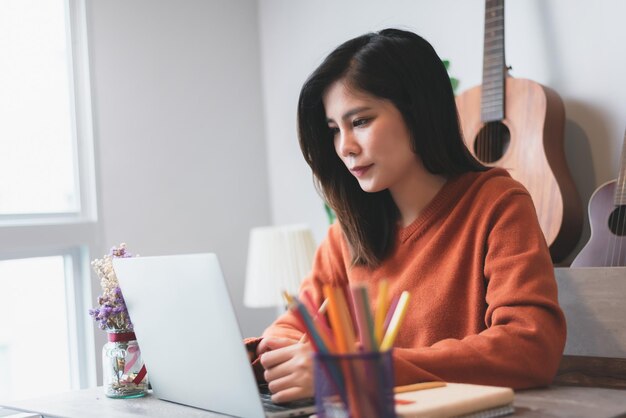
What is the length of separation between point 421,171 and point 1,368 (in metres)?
1.51

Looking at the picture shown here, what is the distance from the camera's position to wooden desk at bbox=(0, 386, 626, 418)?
98 cm

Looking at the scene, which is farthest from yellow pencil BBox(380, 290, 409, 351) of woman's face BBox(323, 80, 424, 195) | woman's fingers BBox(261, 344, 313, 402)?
woman's face BBox(323, 80, 424, 195)

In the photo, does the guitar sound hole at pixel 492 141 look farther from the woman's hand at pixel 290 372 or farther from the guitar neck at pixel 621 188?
the woman's hand at pixel 290 372

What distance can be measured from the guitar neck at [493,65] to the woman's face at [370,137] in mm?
614

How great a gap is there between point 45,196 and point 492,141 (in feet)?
4.45

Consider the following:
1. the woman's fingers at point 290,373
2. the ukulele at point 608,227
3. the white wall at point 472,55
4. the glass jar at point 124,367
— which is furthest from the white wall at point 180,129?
the woman's fingers at point 290,373

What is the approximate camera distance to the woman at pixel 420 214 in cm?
117

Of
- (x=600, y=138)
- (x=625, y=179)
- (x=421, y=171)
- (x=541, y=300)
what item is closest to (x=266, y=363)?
(x=541, y=300)

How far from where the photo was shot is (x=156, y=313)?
117 centimetres

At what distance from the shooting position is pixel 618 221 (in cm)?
169

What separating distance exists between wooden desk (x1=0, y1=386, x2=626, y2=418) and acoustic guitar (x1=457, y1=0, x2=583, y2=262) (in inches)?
30.5

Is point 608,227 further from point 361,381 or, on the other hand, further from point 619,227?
point 361,381

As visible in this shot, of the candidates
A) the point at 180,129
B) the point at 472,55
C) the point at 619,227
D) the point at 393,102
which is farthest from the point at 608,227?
the point at 180,129

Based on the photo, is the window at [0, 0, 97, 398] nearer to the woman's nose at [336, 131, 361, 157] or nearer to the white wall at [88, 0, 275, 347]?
the white wall at [88, 0, 275, 347]
